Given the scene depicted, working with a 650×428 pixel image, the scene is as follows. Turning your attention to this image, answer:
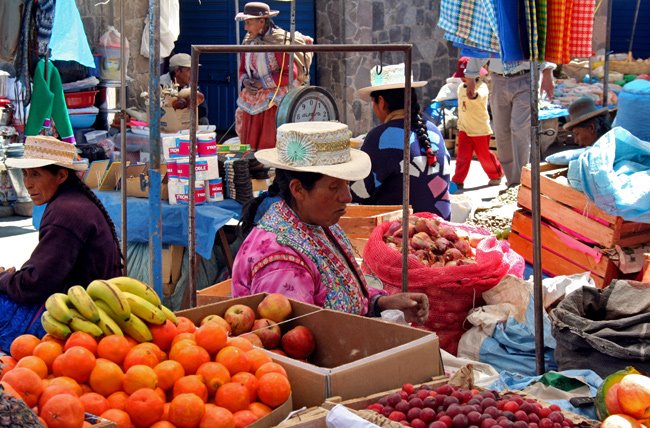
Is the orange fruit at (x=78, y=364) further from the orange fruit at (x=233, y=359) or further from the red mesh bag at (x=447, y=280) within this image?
the red mesh bag at (x=447, y=280)

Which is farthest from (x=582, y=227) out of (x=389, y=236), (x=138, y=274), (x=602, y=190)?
(x=138, y=274)

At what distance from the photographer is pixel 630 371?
3.02 m

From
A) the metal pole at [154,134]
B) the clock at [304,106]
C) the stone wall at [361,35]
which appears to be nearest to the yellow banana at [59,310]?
the metal pole at [154,134]

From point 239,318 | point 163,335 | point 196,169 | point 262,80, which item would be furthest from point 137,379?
point 262,80

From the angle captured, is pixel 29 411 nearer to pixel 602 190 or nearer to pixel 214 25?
pixel 602 190

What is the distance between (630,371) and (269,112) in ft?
17.8

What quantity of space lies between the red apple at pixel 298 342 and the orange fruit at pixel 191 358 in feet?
1.90

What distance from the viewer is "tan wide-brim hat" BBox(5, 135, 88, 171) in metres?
4.27

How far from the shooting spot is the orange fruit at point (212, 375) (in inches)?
92.8

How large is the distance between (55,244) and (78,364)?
2.01m

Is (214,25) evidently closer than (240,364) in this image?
No

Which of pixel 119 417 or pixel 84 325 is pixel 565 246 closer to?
pixel 84 325

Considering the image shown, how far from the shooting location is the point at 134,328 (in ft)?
7.96

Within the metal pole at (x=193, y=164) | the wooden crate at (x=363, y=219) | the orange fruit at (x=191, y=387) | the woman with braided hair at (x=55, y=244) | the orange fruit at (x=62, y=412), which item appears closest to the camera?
the orange fruit at (x=62, y=412)
